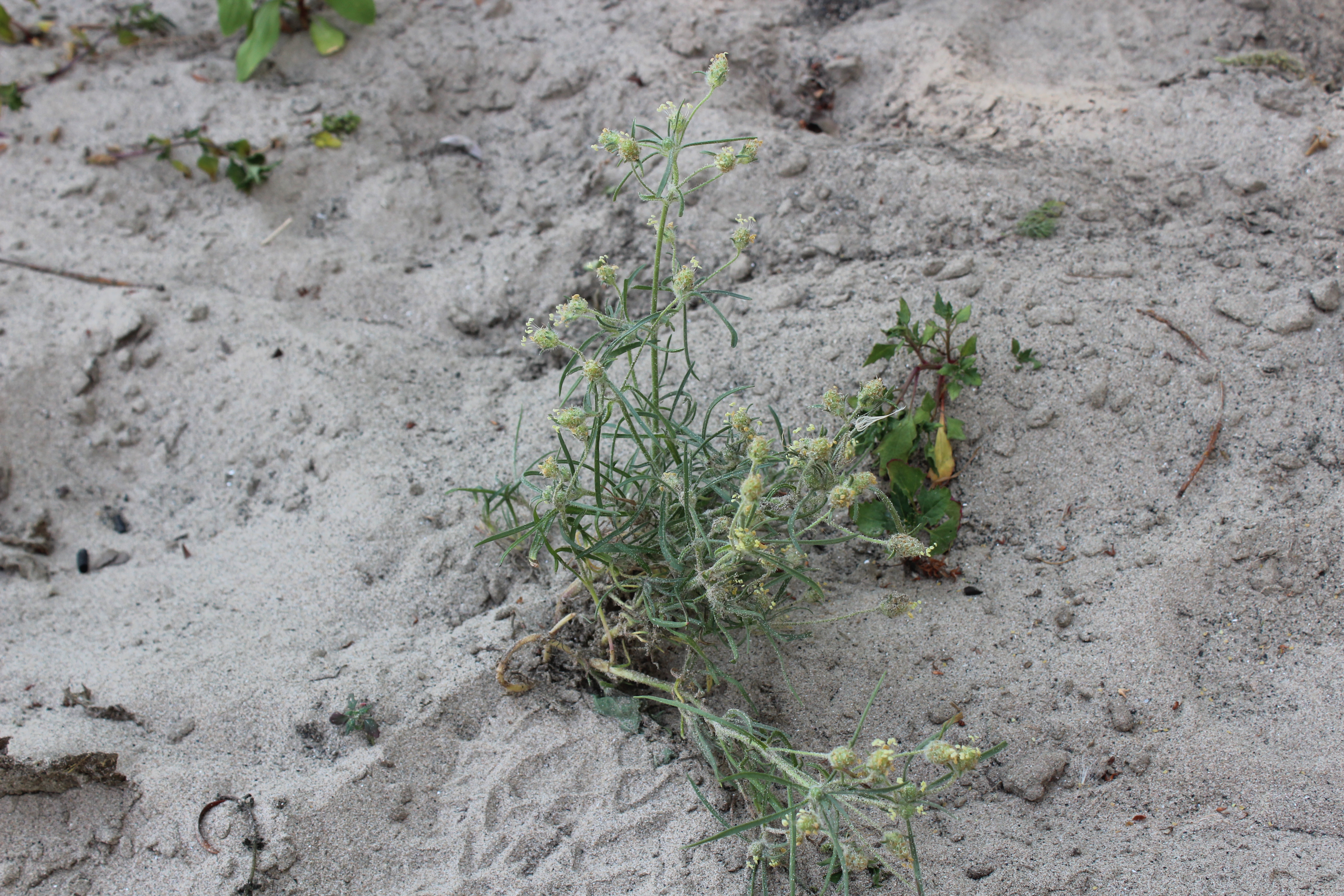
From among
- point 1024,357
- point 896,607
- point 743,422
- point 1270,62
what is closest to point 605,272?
point 743,422

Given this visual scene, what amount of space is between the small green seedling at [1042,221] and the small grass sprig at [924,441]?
0.60 meters

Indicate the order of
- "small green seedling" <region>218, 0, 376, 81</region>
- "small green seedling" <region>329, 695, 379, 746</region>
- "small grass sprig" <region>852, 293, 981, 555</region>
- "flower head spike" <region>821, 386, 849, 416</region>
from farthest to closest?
1. "small green seedling" <region>218, 0, 376, 81</region>
2. "small grass sprig" <region>852, 293, 981, 555</region>
3. "small green seedling" <region>329, 695, 379, 746</region>
4. "flower head spike" <region>821, 386, 849, 416</region>

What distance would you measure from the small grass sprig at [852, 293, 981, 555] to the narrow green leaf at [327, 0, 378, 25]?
264 cm

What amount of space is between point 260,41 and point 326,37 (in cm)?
26

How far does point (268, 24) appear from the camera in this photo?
3562 mm

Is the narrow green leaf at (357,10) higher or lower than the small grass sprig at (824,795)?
higher

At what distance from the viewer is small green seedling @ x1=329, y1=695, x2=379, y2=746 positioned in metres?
1.93

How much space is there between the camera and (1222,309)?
2.47 meters

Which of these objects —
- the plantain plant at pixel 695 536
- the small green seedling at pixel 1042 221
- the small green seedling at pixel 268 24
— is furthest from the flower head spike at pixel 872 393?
the small green seedling at pixel 268 24

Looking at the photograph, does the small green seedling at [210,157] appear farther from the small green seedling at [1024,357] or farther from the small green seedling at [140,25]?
the small green seedling at [1024,357]

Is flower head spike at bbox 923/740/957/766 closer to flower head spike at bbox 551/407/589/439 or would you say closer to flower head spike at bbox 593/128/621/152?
flower head spike at bbox 551/407/589/439

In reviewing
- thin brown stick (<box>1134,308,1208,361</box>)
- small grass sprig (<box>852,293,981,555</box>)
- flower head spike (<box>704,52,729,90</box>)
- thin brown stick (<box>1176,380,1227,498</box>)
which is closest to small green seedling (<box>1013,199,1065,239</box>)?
thin brown stick (<box>1134,308,1208,361</box>)

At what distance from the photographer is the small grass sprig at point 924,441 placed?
2.22 meters

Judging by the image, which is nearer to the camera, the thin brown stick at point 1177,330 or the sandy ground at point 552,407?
the sandy ground at point 552,407
